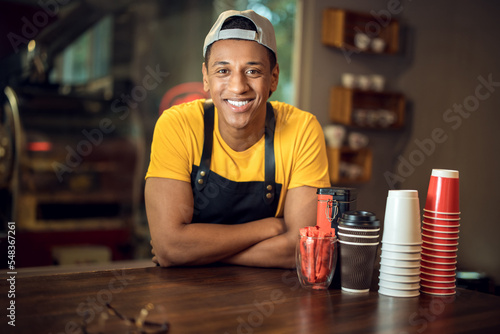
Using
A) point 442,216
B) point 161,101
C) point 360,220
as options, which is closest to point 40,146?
point 161,101

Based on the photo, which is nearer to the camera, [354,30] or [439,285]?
[439,285]

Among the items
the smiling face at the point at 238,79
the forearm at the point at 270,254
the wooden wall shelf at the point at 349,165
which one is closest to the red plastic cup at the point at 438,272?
the forearm at the point at 270,254

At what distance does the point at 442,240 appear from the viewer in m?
1.41

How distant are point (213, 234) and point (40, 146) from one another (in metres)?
2.55

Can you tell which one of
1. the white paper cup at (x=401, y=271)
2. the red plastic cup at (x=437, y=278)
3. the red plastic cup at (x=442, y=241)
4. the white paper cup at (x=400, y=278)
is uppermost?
the red plastic cup at (x=442, y=241)

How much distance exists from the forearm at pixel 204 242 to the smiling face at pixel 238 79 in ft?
1.30

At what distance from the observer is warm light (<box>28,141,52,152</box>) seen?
364 centimetres

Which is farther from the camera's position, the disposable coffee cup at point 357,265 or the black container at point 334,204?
the black container at point 334,204

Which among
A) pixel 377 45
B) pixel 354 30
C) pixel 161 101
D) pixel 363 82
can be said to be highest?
pixel 354 30

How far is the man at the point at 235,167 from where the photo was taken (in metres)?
1.65

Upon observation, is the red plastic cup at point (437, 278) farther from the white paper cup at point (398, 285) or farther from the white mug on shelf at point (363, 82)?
the white mug on shelf at point (363, 82)

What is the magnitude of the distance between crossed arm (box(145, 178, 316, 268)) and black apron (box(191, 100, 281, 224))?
8 centimetres

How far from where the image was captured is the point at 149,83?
177 inches

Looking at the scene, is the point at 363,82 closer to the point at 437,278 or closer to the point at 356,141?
the point at 356,141
